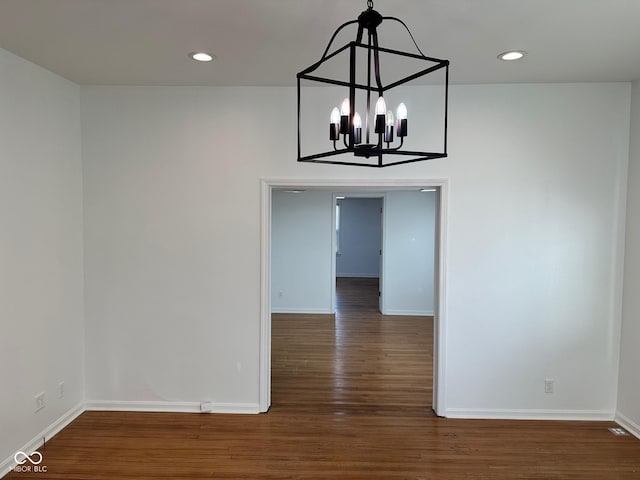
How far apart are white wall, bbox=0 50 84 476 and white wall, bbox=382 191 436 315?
16.3 feet

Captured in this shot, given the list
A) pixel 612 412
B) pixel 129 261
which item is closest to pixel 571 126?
pixel 612 412

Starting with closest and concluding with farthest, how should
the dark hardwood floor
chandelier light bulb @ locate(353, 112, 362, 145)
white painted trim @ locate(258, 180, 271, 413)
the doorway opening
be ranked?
1. chandelier light bulb @ locate(353, 112, 362, 145)
2. white painted trim @ locate(258, 180, 271, 413)
3. the dark hardwood floor
4. the doorway opening

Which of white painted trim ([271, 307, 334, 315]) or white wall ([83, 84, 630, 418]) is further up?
white wall ([83, 84, 630, 418])

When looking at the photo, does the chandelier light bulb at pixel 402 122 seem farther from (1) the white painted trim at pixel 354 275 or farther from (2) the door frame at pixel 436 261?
(1) the white painted trim at pixel 354 275

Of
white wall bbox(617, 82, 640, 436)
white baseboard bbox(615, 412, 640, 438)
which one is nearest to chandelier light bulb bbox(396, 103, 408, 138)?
white wall bbox(617, 82, 640, 436)

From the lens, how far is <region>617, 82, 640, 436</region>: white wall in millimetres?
3162

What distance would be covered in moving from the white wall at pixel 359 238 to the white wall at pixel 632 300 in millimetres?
8746

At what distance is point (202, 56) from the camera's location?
2.74 m

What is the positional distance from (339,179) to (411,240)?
13.4 feet

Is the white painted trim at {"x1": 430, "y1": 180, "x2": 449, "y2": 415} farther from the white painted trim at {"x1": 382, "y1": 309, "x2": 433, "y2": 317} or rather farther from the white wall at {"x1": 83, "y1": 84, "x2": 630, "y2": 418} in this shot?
the white painted trim at {"x1": 382, "y1": 309, "x2": 433, "y2": 317}

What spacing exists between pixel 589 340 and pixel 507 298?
2.40 feet

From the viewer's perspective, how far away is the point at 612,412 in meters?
3.37

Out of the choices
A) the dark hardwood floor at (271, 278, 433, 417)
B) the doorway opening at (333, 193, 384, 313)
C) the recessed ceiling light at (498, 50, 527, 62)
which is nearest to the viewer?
the recessed ceiling light at (498, 50, 527, 62)

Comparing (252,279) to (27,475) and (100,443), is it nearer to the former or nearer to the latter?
(100,443)
